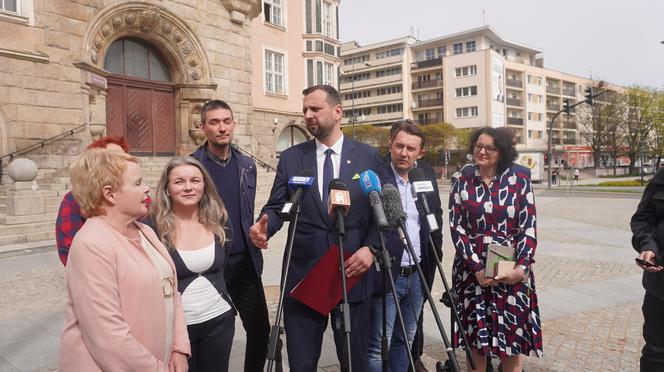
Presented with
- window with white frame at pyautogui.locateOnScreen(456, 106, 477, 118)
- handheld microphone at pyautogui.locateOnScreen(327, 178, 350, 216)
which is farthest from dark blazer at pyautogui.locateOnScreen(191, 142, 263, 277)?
window with white frame at pyautogui.locateOnScreen(456, 106, 477, 118)

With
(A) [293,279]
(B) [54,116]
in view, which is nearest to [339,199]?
(A) [293,279]

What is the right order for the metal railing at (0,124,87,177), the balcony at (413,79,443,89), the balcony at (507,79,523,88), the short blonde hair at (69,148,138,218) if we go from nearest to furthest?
the short blonde hair at (69,148,138,218) → the metal railing at (0,124,87,177) → the balcony at (413,79,443,89) → the balcony at (507,79,523,88)

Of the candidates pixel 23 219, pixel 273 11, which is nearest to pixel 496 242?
pixel 23 219

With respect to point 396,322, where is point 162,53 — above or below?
above

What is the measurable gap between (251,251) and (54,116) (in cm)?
1195

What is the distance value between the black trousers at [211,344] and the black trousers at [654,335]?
2691mm

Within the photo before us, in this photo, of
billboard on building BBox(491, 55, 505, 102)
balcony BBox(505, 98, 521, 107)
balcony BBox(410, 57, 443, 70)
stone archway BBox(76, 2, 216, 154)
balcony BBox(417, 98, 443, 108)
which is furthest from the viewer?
balcony BBox(505, 98, 521, 107)

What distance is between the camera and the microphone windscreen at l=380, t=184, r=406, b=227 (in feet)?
8.73

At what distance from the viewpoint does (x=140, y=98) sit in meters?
17.3

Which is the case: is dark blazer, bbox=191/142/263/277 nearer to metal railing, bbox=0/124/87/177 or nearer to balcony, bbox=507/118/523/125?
metal railing, bbox=0/124/87/177

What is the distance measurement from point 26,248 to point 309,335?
9.11m

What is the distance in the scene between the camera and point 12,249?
9398 millimetres

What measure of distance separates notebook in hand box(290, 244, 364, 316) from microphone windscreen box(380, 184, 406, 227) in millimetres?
366

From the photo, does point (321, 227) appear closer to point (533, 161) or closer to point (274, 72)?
point (274, 72)
